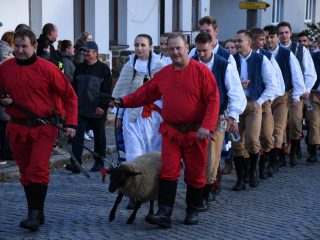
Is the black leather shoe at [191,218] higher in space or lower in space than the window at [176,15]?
lower

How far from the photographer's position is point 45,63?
7816mm

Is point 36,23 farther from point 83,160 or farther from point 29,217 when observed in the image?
point 29,217

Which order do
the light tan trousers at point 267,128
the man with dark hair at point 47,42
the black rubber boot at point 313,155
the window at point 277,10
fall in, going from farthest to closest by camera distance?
1. the window at point 277,10
2. the black rubber boot at point 313,155
3. the man with dark hair at point 47,42
4. the light tan trousers at point 267,128

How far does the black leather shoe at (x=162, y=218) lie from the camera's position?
7789 millimetres

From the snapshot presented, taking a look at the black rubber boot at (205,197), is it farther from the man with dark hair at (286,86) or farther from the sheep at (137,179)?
the man with dark hair at (286,86)

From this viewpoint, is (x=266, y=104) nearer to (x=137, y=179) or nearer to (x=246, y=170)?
(x=246, y=170)

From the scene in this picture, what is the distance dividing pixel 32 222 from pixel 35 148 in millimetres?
688

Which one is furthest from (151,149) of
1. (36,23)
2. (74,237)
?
(36,23)

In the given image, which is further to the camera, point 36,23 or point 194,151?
point 36,23

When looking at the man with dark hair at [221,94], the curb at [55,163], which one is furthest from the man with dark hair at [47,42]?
the man with dark hair at [221,94]

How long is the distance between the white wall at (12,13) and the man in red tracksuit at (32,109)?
21.6 ft

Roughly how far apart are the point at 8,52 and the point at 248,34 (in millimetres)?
3407

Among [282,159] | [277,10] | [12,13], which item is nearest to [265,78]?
[282,159]

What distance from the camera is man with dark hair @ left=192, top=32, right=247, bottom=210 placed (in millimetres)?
8664
